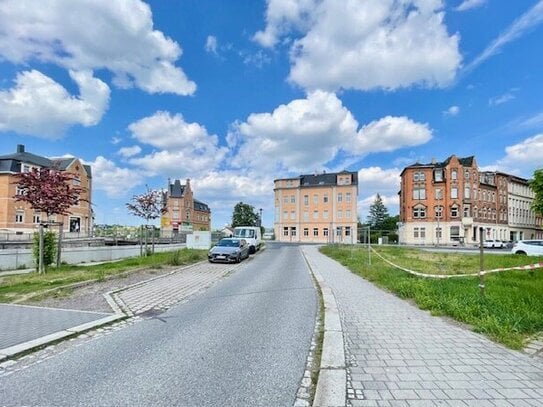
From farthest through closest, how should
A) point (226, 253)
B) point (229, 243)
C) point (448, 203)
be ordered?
point (448, 203) → point (229, 243) → point (226, 253)

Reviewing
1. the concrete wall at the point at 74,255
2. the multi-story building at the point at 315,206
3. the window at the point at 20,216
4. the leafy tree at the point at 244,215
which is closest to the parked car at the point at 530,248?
the concrete wall at the point at 74,255

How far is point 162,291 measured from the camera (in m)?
Result: 11.0

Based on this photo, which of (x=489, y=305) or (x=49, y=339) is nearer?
(x=49, y=339)

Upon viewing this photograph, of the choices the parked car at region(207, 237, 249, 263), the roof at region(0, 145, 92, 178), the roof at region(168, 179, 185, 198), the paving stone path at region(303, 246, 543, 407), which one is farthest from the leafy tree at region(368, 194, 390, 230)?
the paving stone path at region(303, 246, 543, 407)

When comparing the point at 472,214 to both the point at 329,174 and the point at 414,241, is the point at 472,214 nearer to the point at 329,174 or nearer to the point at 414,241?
Answer: the point at 414,241

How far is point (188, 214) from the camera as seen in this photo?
341 ft

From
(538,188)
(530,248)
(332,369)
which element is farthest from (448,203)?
(332,369)

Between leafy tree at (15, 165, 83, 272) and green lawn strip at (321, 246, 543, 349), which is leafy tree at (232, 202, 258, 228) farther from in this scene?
green lawn strip at (321, 246, 543, 349)

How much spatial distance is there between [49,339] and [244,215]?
400 feet

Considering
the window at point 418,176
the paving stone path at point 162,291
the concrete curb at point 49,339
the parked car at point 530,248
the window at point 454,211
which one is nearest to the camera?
the concrete curb at point 49,339

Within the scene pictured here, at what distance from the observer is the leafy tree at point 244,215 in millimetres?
124869

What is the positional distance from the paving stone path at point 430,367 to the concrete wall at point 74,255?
1858 cm

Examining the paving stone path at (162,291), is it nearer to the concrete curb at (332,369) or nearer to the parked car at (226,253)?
the concrete curb at (332,369)

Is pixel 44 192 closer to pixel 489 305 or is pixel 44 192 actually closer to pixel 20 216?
pixel 489 305
